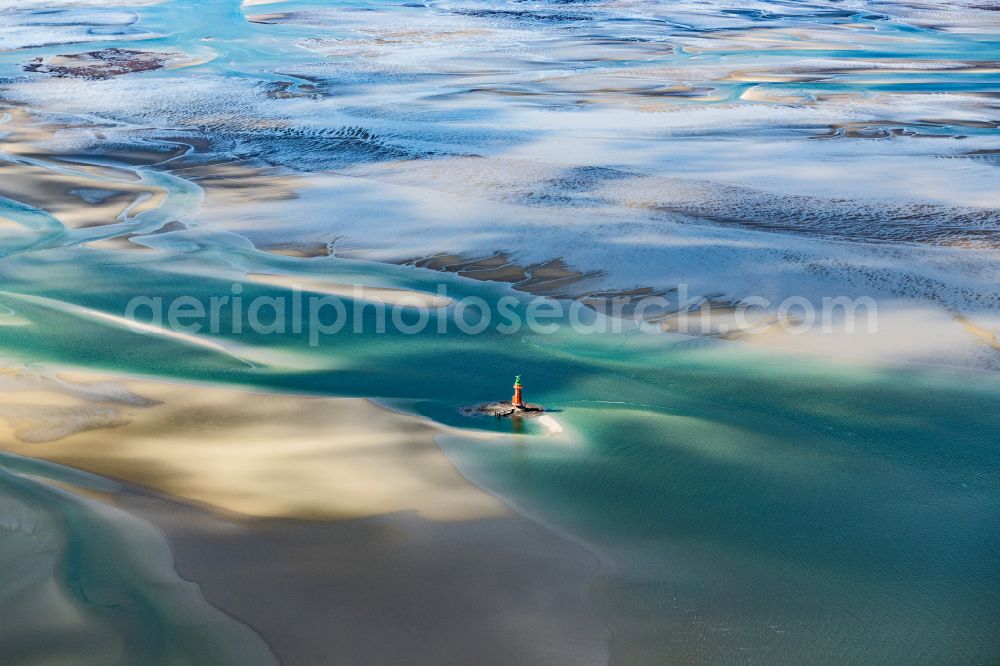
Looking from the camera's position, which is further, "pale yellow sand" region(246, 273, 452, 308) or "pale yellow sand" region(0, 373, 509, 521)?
"pale yellow sand" region(246, 273, 452, 308)

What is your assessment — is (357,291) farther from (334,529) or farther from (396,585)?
(396,585)

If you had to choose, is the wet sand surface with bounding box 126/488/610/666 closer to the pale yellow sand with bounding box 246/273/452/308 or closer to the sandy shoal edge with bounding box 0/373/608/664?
the sandy shoal edge with bounding box 0/373/608/664

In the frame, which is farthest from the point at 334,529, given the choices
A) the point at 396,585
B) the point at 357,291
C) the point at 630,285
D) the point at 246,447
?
the point at 630,285

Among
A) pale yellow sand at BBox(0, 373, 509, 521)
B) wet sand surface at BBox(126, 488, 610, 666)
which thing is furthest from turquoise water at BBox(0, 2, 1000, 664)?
pale yellow sand at BBox(0, 373, 509, 521)

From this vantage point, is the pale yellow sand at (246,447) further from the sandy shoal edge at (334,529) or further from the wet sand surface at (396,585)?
the wet sand surface at (396,585)

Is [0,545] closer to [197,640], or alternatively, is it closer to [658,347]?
[197,640]

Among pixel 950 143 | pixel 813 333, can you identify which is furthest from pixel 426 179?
pixel 950 143

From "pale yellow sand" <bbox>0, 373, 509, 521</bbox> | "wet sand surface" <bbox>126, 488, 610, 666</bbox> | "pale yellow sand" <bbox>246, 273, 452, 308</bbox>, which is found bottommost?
"wet sand surface" <bbox>126, 488, 610, 666</bbox>
